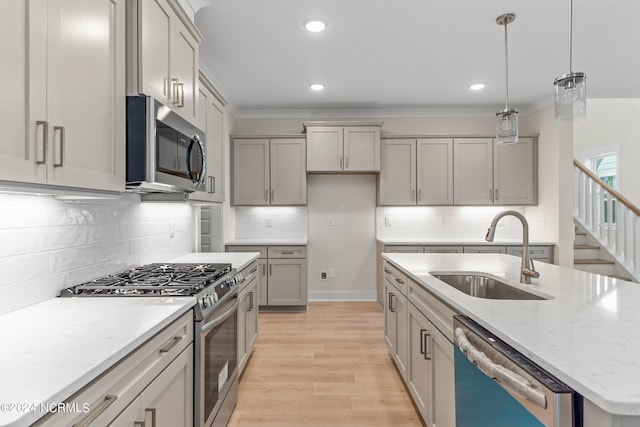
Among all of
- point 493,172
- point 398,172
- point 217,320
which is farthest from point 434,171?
point 217,320

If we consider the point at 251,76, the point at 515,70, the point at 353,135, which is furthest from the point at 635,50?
the point at 251,76

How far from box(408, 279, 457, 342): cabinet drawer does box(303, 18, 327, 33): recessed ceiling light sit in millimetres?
2028

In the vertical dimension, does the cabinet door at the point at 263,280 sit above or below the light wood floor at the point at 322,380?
above

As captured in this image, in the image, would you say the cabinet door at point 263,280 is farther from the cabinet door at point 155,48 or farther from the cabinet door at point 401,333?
the cabinet door at point 155,48

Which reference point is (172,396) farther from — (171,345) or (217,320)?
(217,320)

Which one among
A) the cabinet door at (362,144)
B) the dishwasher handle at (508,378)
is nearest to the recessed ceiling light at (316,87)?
the cabinet door at (362,144)

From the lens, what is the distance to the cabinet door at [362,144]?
180 inches

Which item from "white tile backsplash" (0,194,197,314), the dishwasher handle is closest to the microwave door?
"white tile backsplash" (0,194,197,314)

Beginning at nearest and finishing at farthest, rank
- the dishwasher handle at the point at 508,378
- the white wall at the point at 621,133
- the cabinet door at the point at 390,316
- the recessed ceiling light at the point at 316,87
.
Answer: the dishwasher handle at the point at 508,378 → the cabinet door at the point at 390,316 → the recessed ceiling light at the point at 316,87 → the white wall at the point at 621,133

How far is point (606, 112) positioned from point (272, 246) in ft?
19.6

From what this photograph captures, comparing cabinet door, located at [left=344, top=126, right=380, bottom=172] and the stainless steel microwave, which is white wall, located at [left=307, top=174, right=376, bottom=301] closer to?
cabinet door, located at [left=344, top=126, right=380, bottom=172]

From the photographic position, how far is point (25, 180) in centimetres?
100

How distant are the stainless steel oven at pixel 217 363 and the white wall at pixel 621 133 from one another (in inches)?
250

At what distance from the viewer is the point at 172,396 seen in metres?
1.28
